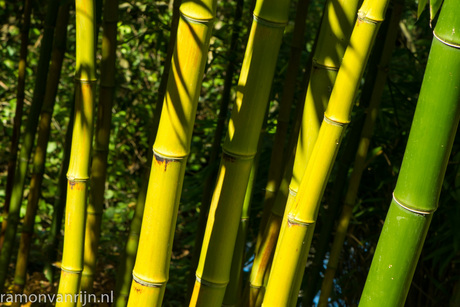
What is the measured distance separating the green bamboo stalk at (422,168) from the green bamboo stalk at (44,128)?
1.23m

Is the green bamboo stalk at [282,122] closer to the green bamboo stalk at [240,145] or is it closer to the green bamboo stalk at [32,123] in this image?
the green bamboo stalk at [240,145]

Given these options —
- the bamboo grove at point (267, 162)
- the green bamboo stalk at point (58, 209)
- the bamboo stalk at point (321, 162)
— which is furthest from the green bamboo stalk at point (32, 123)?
the bamboo stalk at point (321, 162)

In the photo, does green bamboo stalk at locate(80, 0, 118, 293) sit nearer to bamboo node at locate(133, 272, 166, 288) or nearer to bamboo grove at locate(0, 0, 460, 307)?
bamboo grove at locate(0, 0, 460, 307)

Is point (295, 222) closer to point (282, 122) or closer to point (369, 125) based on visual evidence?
point (282, 122)

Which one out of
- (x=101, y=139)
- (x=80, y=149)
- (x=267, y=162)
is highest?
(x=80, y=149)

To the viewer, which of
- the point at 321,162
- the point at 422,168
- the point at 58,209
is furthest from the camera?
the point at 58,209

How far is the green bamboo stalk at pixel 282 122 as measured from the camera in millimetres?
1283

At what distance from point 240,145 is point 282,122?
0.52 metres

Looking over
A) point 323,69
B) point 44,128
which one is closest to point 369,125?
point 323,69

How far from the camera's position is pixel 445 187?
163cm

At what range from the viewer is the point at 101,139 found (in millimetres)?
1401

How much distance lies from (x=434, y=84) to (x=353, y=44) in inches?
6.1

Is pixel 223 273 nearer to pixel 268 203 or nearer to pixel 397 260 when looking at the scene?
pixel 397 260

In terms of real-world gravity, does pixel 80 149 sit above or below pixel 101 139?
above
